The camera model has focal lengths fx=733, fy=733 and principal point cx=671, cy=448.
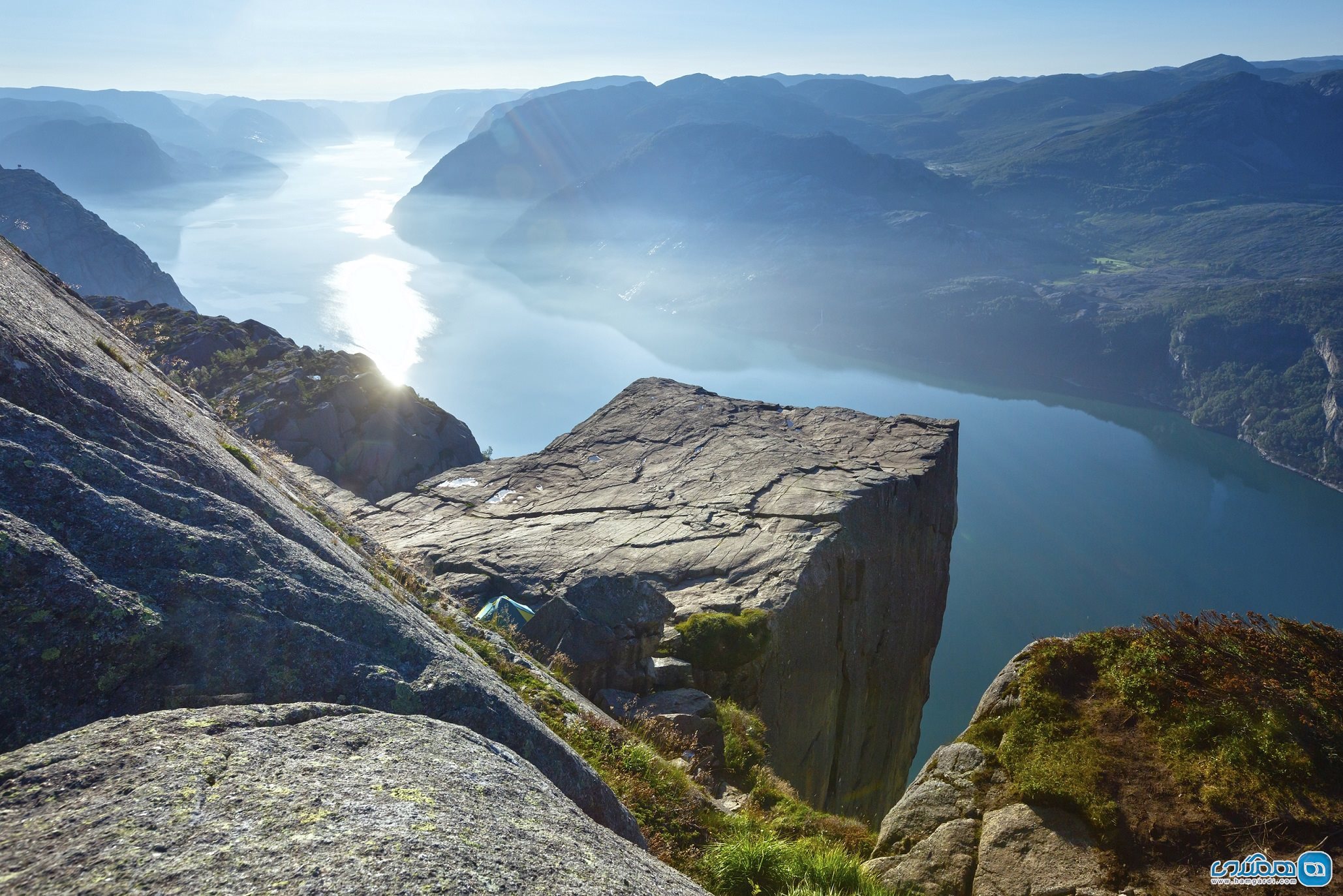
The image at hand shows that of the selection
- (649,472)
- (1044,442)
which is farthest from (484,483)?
(1044,442)

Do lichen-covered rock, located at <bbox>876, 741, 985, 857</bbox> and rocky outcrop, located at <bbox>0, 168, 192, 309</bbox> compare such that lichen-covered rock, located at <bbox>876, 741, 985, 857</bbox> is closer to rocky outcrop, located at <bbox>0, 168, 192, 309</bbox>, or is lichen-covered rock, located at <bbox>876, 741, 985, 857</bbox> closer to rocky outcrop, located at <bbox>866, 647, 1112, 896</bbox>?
rocky outcrop, located at <bbox>866, 647, 1112, 896</bbox>

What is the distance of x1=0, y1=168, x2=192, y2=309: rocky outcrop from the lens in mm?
127375

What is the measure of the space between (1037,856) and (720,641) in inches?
341

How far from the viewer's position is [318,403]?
104ft

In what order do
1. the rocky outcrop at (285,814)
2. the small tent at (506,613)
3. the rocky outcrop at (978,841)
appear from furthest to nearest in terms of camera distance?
the small tent at (506,613) → the rocky outcrop at (978,841) → the rocky outcrop at (285,814)

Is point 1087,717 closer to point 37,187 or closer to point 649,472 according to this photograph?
point 649,472

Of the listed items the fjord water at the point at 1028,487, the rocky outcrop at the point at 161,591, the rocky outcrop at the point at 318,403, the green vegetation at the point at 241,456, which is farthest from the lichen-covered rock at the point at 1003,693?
the fjord water at the point at 1028,487

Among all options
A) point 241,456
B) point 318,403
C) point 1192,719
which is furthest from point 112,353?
point 318,403

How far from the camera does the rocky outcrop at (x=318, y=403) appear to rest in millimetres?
30094

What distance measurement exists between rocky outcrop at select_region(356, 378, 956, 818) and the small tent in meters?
0.91

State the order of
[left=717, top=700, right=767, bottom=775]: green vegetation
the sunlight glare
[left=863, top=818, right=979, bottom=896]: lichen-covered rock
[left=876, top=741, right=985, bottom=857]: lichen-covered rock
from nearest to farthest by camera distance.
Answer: [left=863, top=818, right=979, bottom=896]: lichen-covered rock, [left=876, top=741, right=985, bottom=857]: lichen-covered rock, [left=717, top=700, right=767, bottom=775]: green vegetation, the sunlight glare

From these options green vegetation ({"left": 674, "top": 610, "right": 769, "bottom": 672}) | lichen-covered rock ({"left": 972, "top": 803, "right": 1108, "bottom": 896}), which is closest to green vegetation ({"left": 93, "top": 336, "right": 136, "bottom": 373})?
green vegetation ({"left": 674, "top": 610, "right": 769, "bottom": 672})

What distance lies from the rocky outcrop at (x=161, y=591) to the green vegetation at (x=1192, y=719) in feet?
17.5

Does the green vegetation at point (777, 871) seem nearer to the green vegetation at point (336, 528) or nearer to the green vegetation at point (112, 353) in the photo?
the green vegetation at point (336, 528)
